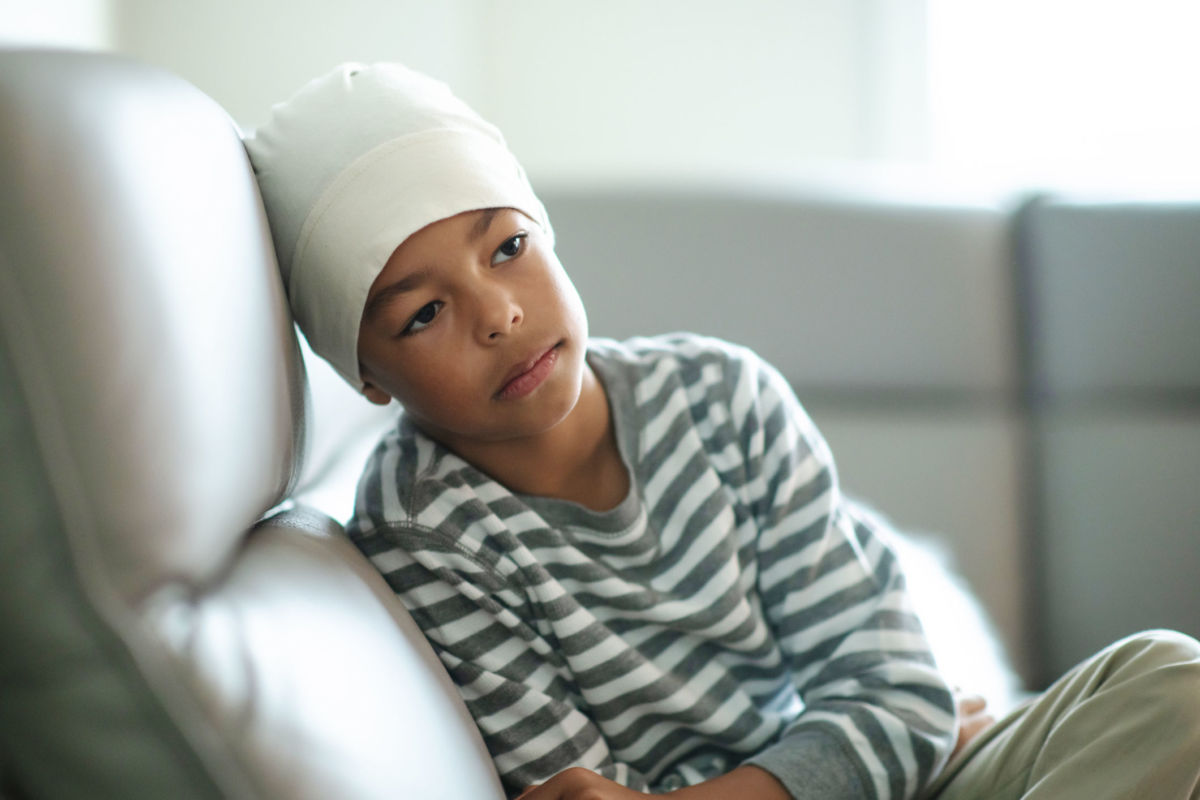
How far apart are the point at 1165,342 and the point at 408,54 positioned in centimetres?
131

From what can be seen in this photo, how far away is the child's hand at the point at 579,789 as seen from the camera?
65 cm

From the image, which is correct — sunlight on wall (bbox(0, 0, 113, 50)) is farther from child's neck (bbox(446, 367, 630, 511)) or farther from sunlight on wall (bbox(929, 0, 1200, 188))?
sunlight on wall (bbox(929, 0, 1200, 188))

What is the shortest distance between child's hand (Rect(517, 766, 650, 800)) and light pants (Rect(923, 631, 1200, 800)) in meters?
0.25

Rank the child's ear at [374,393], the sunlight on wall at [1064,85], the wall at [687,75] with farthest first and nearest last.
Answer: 1. the wall at [687,75]
2. the sunlight on wall at [1064,85]
3. the child's ear at [374,393]

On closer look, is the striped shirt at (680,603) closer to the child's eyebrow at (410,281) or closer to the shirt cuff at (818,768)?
the shirt cuff at (818,768)

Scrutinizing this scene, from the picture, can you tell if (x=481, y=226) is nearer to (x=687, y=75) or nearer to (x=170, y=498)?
(x=170, y=498)

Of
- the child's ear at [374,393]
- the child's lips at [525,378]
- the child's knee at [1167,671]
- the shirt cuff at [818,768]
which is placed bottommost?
the shirt cuff at [818,768]

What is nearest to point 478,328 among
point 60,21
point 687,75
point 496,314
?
point 496,314

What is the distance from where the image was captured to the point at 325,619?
1.69ft

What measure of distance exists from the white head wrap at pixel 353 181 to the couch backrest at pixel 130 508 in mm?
197

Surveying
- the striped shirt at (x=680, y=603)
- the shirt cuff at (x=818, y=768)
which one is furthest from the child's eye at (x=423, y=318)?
the shirt cuff at (x=818, y=768)

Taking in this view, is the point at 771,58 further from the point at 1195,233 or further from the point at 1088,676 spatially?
the point at 1088,676

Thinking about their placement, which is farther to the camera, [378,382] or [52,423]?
[378,382]

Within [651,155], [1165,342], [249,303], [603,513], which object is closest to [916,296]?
[1165,342]
